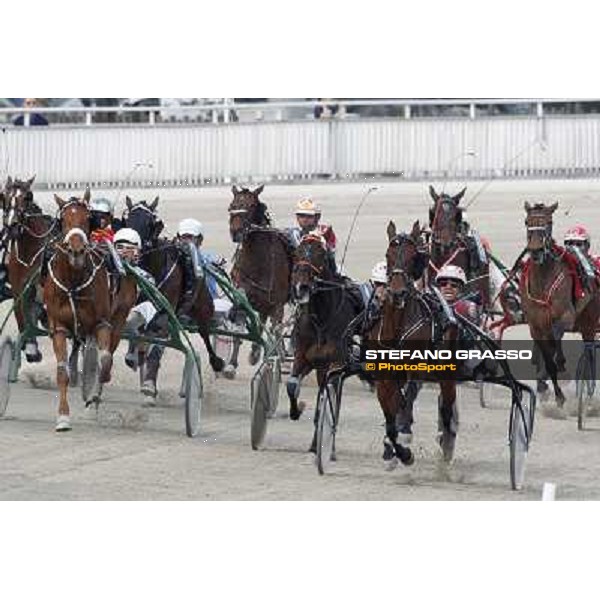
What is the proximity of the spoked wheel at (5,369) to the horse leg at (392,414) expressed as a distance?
4164mm

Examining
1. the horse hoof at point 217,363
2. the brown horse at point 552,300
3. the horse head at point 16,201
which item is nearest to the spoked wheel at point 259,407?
the horse hoof at point 217,363

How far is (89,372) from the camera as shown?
21125 millimetres

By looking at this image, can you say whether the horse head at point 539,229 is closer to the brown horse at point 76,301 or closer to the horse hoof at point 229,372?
the horse hoof at point 229,372

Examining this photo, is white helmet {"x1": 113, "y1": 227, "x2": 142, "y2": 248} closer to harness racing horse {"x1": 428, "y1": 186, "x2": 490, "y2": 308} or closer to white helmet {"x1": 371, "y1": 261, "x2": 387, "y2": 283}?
harness racing horse {"x1": 428, "y1": 186, "x2": 490, "y2": 308}

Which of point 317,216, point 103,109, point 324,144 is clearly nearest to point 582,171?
point 324,144

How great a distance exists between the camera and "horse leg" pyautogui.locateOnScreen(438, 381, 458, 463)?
692 inches

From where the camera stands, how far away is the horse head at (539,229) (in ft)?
68.0

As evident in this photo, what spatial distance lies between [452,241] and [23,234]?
3.83m

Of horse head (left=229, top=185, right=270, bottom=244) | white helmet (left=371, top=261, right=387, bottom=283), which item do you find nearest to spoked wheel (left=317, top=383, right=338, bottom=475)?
white helmet (left=371, top=261, right=387, bottom=283)

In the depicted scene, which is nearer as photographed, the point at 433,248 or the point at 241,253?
the point at 433,248

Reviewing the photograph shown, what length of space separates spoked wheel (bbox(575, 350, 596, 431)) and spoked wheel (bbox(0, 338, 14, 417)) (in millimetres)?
4756

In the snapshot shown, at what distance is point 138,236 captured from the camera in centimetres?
2097

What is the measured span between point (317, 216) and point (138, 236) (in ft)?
7.30

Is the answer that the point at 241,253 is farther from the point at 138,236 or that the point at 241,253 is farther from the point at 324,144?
the point at 324,144
